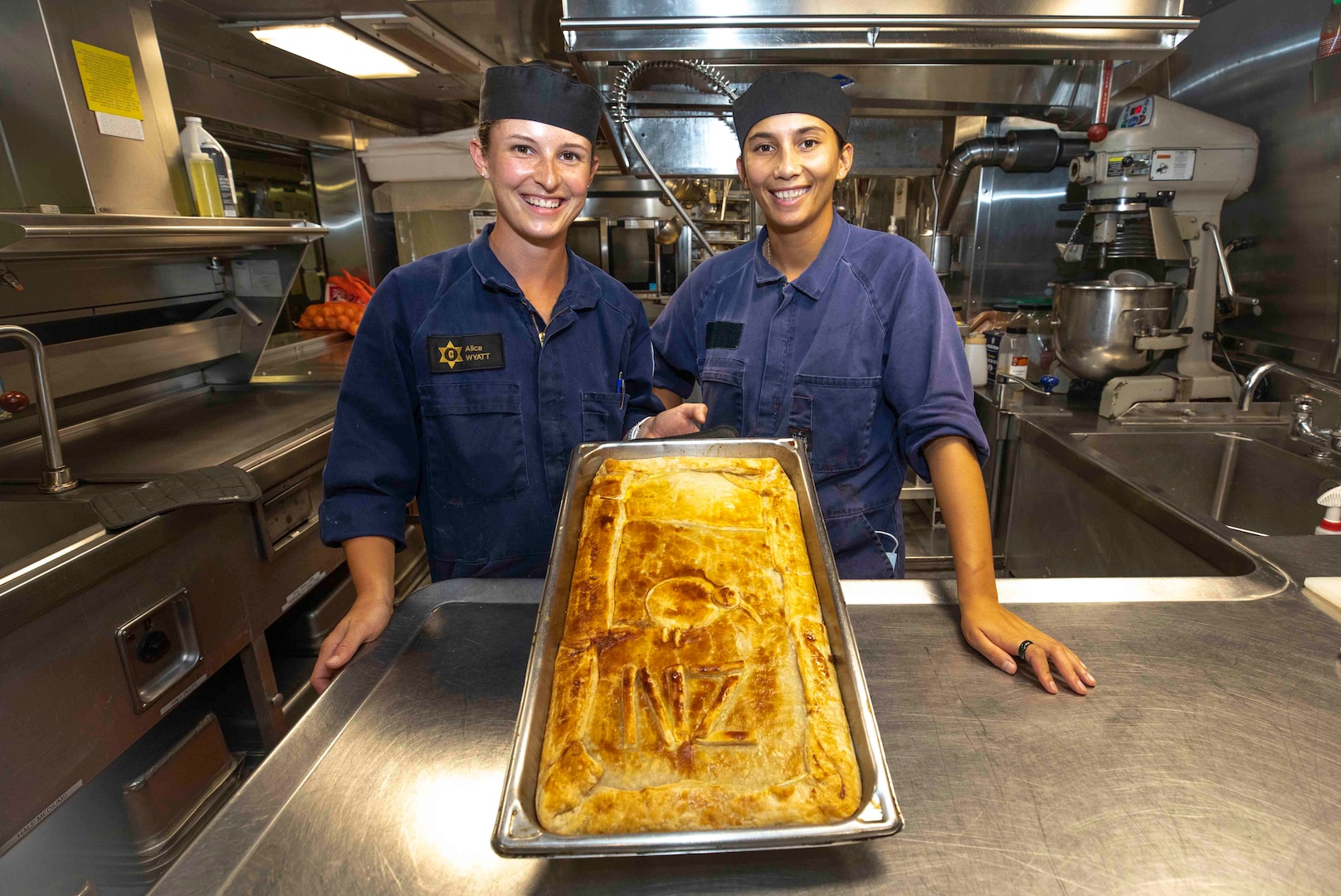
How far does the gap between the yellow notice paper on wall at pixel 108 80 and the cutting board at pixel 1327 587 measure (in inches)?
139

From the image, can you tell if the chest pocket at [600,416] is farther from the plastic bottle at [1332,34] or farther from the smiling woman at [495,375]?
the plastic bottle at [1332,34]

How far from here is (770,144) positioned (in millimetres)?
1607

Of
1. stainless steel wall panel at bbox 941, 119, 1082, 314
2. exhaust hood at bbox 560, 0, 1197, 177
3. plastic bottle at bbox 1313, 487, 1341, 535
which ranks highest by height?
exhaust hood at bbox 560, 0, 1197, 177

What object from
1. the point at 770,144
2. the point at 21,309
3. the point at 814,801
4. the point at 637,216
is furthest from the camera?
the point at 637,216

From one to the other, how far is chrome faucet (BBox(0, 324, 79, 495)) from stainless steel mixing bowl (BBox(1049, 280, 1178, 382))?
3486mm

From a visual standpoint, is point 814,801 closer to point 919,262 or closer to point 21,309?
point 919,262

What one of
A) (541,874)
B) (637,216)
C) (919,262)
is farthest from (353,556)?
(637,216)

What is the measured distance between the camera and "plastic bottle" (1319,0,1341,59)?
2510 millimetres

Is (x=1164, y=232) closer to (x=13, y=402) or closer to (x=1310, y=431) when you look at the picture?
(x=1310, y=431)

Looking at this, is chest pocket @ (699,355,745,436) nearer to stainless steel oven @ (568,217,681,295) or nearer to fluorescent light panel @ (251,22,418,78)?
fluorescent light panel @ (251,22,418,78)

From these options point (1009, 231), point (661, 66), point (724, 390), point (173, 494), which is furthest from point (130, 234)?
point (1009, 231)

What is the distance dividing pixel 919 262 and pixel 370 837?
1.52 m

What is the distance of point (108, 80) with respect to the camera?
2.36 m

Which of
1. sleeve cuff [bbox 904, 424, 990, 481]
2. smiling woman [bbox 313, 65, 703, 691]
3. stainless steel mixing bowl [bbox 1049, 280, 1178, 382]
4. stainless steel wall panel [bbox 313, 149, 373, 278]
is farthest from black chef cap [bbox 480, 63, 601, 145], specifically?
stainless steel wall panel [bbox 313, 149, 373, 278]
